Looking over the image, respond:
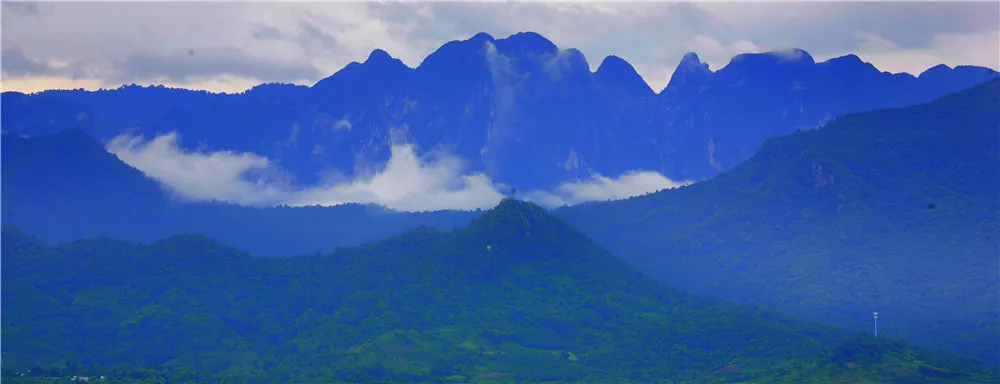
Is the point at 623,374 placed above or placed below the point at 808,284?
below

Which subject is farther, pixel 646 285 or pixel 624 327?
pixel 646 285

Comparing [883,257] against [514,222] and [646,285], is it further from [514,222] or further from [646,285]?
[514,222]

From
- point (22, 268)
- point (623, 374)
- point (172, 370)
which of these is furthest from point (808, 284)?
point (22, 268)

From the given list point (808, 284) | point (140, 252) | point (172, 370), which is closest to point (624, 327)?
point (808, 284)

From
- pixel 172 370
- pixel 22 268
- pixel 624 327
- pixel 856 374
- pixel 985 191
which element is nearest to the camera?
pixel 856 374

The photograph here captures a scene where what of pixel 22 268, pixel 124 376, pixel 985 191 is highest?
pixel 985 191

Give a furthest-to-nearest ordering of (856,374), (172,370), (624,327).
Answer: (624,327)
(172,370)
(856,374)
